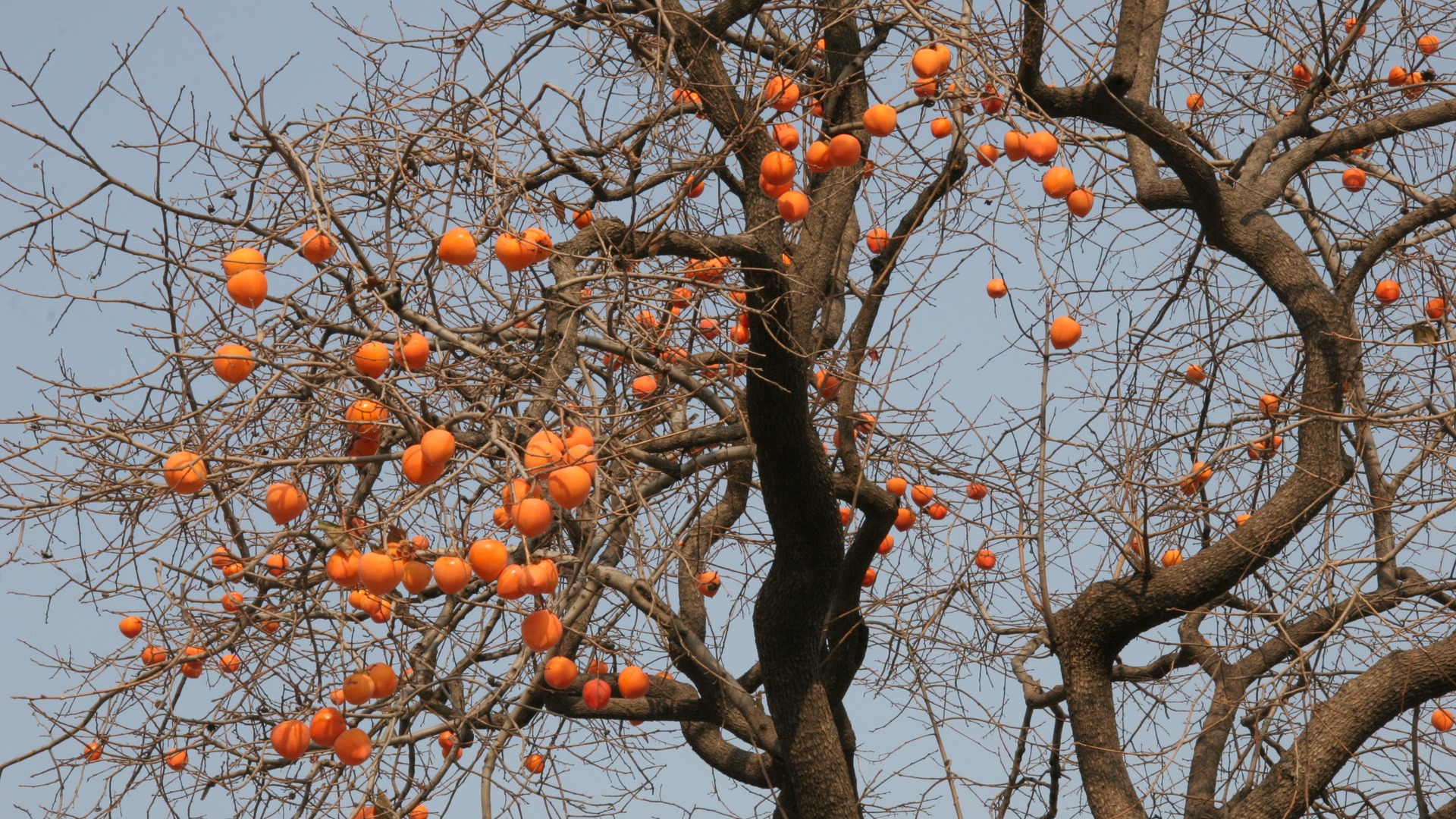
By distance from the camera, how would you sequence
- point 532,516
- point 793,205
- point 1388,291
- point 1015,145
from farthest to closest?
point 1388,291
point 1015,145
point 793,205
point 532,516

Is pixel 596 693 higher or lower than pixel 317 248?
lower

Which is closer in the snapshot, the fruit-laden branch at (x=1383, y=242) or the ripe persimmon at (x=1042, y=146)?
the ripe persimmon at (x=1042, y=146)

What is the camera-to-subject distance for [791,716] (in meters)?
4.10

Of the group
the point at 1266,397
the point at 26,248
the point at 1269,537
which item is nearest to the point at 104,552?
the point at 26,248

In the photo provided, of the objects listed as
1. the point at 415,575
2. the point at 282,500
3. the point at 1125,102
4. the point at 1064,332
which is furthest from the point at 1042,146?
the point at 282,500

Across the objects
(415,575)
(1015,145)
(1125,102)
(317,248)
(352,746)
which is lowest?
(352,746)

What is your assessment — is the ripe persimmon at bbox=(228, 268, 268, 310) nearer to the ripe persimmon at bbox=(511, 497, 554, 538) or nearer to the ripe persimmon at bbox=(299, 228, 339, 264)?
the ripe persimmon at bbox=(299, 228, 339, 264)

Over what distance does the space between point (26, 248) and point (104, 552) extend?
96 centimetres

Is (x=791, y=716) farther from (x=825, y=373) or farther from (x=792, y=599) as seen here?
(x=825, y=373)

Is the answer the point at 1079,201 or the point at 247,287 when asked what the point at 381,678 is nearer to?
the point at 247,287

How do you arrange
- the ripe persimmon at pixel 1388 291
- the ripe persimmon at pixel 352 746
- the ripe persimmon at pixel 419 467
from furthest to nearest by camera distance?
1. the ripe persimmon at pixel 1388 291
2. the ripe persimmon at pixel 352 746
3. the ripe persimmon at pixel 419 467

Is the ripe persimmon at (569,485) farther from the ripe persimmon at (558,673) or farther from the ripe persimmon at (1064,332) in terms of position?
the ripe persimmon at (1064,332)

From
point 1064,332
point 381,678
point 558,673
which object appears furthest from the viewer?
point 1064,332

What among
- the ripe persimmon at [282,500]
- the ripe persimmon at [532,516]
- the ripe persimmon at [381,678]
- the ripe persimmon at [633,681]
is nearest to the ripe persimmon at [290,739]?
the ripe persimmon at [381,678]
